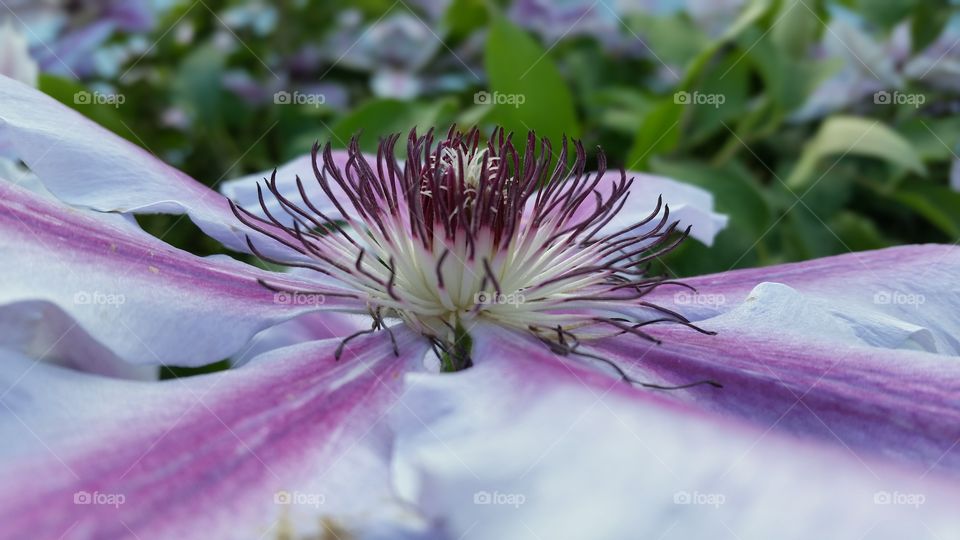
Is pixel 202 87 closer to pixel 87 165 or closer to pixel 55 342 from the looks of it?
pixel 87 165

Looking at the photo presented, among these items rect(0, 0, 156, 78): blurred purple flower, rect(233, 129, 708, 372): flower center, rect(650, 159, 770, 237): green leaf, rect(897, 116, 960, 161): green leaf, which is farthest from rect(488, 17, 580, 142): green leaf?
rect(0, 0, 156, 78): blurred purple flower

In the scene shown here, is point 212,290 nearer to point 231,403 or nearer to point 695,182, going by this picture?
point 231,403

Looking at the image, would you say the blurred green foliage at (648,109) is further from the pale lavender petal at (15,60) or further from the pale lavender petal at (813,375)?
the pale lavender petal at (813,375)

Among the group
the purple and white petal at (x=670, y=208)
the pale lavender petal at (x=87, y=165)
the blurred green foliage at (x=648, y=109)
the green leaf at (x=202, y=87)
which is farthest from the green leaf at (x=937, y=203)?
the green leaf at (x=202, y=87)

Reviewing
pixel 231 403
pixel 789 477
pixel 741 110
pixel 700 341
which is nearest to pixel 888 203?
pixel 741 110

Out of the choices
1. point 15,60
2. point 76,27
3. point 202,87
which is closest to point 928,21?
point 202,87
